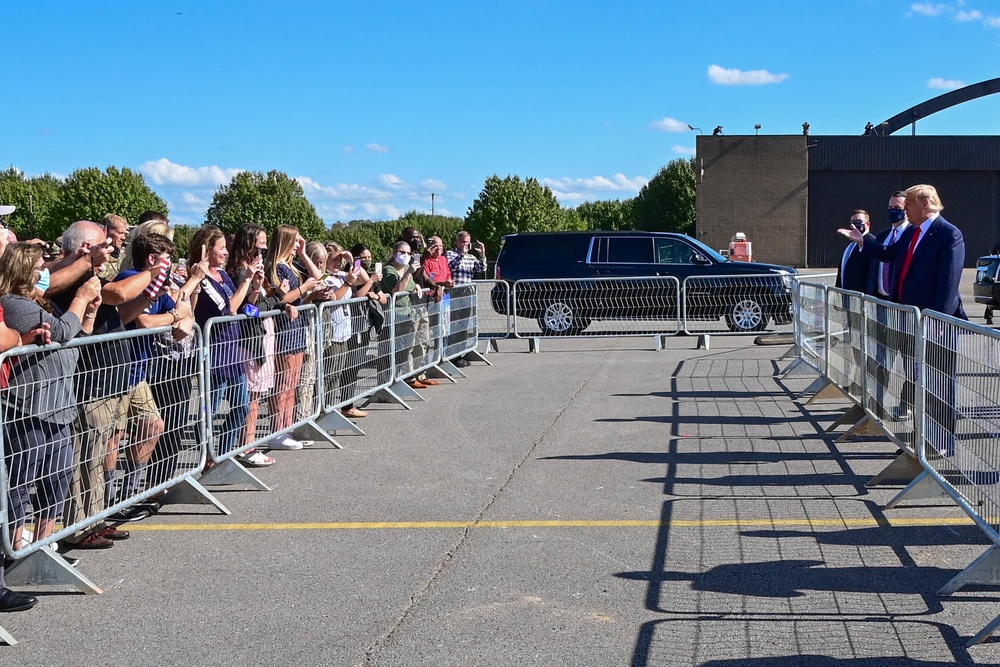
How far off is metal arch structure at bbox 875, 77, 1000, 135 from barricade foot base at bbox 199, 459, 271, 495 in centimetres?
5966

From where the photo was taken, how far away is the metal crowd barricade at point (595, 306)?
59.8ft

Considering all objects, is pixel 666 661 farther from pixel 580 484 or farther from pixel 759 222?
pixel 759 222

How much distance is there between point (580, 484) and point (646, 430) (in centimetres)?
230

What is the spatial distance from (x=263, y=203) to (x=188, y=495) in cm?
10070

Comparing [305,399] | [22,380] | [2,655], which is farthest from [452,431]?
[2,655]

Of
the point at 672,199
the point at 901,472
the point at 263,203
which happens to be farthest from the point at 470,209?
the point at 901,472

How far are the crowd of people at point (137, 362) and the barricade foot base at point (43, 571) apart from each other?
0.10 m

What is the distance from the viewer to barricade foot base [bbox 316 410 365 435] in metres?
9.53

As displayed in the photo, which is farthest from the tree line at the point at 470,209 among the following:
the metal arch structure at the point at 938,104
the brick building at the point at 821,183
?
the brick building at the point at 821,183

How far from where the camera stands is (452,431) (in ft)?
31.9

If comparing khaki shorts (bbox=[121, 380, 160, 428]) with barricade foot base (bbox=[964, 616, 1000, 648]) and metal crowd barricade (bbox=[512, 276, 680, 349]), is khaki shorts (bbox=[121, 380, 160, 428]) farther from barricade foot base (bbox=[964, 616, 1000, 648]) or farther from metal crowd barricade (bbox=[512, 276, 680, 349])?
metal crowd barricade (bbox=[512, 276, 680, 349])

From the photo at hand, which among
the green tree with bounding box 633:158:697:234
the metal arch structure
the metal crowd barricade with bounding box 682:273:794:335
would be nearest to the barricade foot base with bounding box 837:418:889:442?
the metal crowd barricade with bounding box 682:273:794:335

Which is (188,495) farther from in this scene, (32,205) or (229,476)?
(32,205)

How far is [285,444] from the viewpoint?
8930 millimetres
